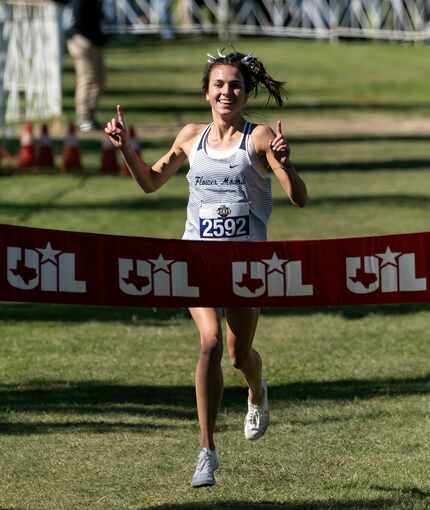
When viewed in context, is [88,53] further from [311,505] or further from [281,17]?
[281,17]

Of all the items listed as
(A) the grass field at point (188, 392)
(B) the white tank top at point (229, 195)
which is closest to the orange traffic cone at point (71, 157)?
(A) the grass field at point (188, 392)

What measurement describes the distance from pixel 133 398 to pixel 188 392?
374 mm

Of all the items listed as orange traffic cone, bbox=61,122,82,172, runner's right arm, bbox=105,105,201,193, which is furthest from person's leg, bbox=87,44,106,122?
runner's right arm, bbox=105,105,201,193

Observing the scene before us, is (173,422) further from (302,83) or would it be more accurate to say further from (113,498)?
(302,83)

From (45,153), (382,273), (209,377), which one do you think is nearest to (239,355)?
(209,377)

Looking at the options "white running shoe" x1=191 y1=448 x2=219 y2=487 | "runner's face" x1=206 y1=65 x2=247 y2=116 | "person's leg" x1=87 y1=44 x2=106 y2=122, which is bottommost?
"person's leg" x1=87 y1=44 x2=106 y2=122

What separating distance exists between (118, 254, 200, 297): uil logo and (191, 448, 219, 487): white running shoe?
78 cm

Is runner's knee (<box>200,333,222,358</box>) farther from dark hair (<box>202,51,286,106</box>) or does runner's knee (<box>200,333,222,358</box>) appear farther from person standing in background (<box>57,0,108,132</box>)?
person standing in background (<box>57,0,108,132</box>)

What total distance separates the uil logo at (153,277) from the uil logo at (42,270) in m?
0.20

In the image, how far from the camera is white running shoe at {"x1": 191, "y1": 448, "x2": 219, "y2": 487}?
765cm

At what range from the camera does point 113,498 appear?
7.87 m

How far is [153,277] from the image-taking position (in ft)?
24.7

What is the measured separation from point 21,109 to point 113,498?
914 inches

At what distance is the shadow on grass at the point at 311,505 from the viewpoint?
300 inches
